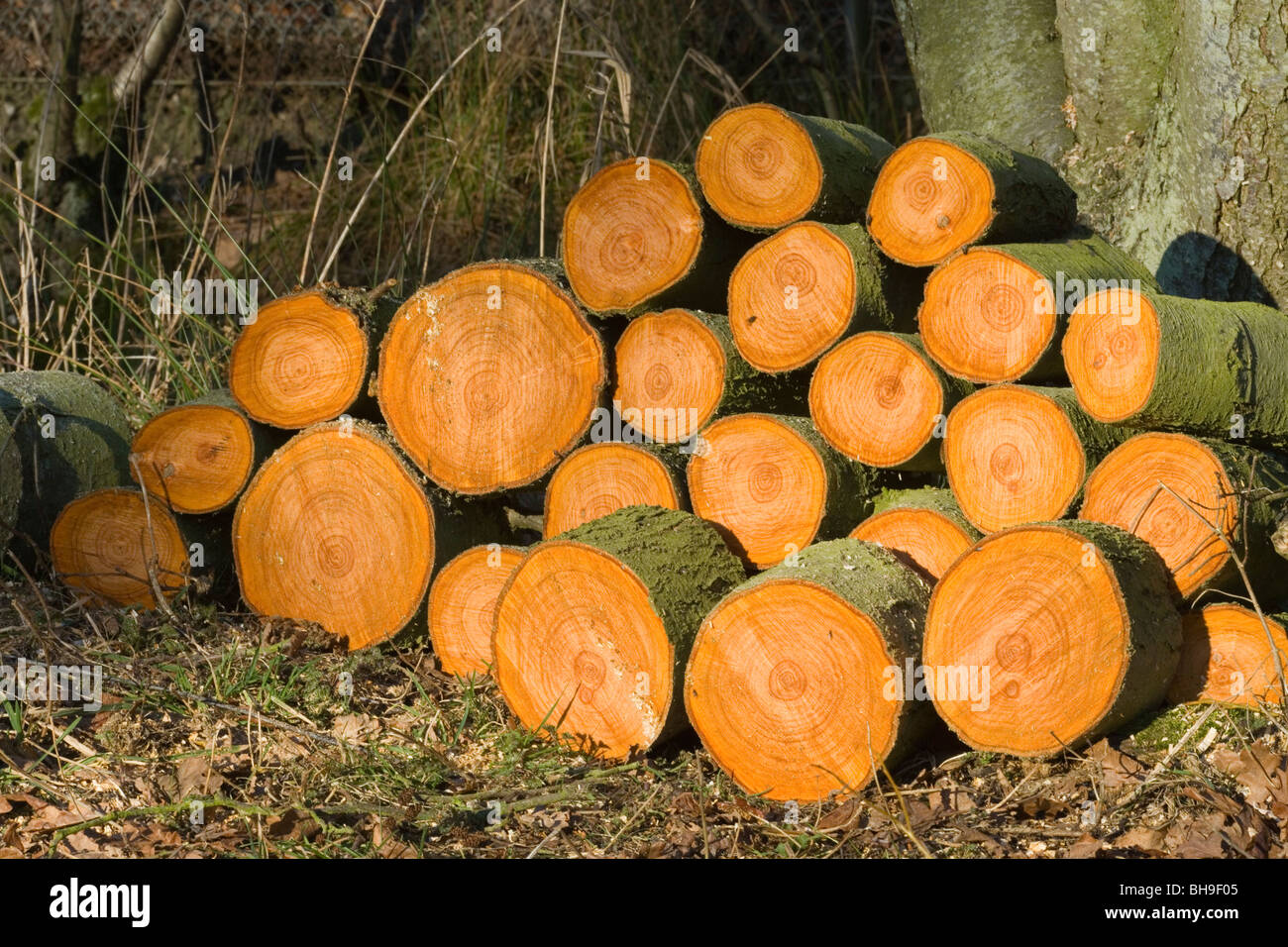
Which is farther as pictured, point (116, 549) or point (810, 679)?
point (116, 549)

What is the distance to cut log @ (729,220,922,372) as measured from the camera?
10.6 ft

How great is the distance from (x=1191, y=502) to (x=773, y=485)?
3.21ft

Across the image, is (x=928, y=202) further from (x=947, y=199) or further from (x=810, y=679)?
(x=810, y=679)

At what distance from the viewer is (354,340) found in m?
3.58

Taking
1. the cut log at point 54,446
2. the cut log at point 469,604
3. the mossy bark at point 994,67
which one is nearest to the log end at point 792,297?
the cut log at point 469,604

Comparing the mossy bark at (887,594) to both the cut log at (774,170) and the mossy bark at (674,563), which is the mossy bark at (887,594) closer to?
the mossy bark at (674,563)

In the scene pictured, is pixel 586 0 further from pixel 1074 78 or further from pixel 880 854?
pixel 880 854

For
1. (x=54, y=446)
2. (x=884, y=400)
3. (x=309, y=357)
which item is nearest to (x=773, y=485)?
(x=884, y=400)

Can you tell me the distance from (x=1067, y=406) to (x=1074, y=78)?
170 centimetres

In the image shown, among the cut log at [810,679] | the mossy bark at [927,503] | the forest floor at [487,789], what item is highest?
the mossy bark at [927,503]

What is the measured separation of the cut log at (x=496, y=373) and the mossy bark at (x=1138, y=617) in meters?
1.32

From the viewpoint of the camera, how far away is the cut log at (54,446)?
13.3ft

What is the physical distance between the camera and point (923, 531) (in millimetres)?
3195
